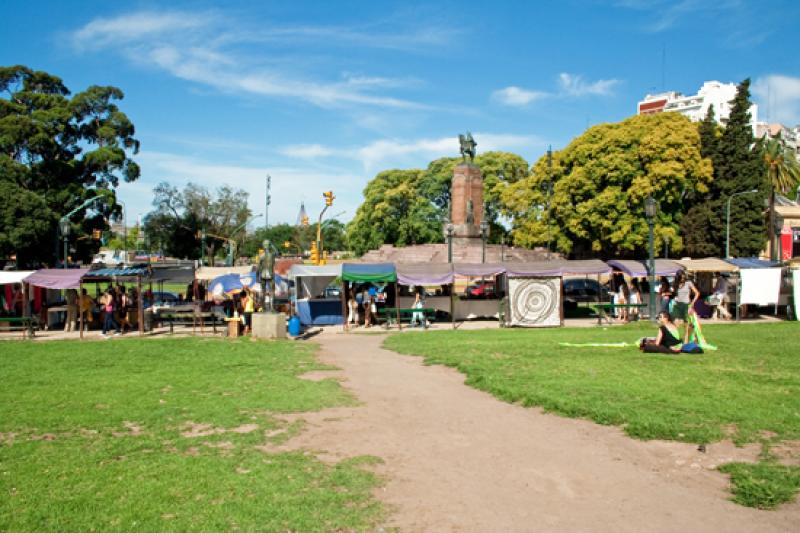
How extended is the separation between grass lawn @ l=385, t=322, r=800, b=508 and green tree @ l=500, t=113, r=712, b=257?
27.9m

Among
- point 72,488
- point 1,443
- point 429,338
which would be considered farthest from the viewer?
point 429,338

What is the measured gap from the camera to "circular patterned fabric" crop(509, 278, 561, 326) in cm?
2348

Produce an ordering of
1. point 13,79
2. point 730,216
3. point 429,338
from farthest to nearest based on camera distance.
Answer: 1. point 730,216
2. point 13,79
3. point 429,338

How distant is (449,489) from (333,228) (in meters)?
115

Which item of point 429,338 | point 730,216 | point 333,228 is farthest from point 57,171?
point 333,228

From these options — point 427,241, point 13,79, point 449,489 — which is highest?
point 13,79

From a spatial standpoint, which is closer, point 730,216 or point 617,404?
point 617,404

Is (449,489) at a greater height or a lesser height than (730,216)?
lesser

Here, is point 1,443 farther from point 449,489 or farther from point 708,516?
point 708,516

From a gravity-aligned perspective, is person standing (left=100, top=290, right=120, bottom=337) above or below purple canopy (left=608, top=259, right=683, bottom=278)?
below

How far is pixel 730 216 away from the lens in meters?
46.3

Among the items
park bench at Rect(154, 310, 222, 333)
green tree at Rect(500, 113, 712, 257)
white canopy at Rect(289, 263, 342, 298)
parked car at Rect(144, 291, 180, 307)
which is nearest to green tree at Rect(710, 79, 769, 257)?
green tree at Rect(500, 113, 712, 257)

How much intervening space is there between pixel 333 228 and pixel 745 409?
113m

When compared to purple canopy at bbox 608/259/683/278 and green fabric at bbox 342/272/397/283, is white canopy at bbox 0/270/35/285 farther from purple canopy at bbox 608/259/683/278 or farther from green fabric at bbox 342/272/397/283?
purple canopy at bbox 608/259/683/278
